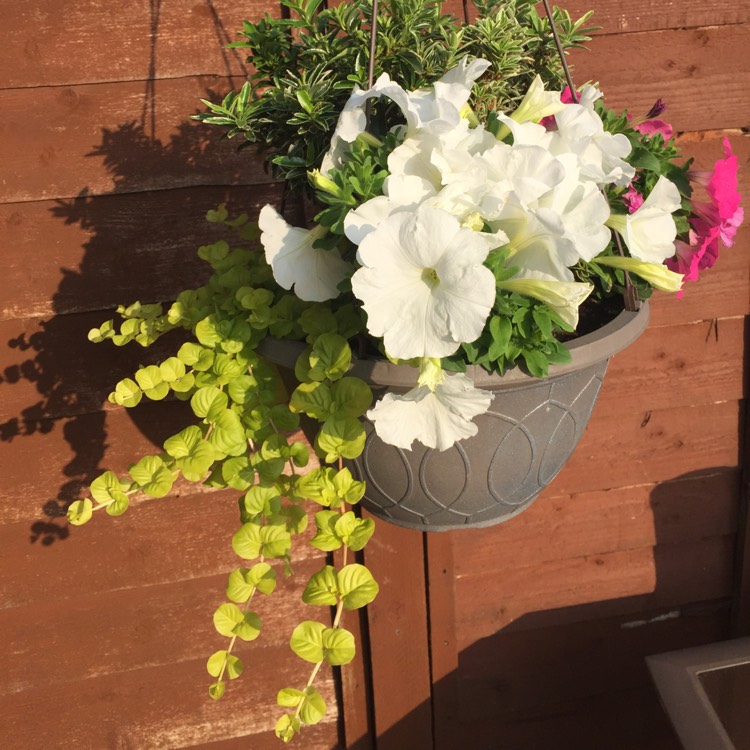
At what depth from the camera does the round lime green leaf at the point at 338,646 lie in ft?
2.58

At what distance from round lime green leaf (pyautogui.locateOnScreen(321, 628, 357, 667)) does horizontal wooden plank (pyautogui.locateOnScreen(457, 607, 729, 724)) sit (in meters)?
0.91

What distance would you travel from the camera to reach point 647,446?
156 centimetres

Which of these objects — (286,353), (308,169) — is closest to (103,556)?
(286,353)

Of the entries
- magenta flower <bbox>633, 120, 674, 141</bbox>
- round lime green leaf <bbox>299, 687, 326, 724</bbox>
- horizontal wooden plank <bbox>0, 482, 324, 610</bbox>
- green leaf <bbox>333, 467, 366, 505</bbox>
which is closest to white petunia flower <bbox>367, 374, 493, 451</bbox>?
green leaf <bbox>333, 467, 366, 505</bbox>

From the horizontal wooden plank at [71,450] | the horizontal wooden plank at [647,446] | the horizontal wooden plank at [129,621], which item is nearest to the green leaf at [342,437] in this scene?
the horizontal wooden plank at [71,450]

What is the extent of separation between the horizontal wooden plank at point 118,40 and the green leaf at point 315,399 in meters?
0.64

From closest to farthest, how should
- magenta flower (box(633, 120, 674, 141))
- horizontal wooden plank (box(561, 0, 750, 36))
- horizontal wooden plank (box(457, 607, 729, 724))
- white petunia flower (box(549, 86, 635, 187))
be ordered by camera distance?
white petunia flower (box(549, 86, 635, 187)) → magenta flower (box(633, 120, 674, 141)) → horizontal wooden plank (box(561, 0, 750, 36)) → horizontal wooden plank (box(457, 607, 729, 724))

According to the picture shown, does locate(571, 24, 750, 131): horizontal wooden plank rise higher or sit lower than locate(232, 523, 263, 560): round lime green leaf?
higher

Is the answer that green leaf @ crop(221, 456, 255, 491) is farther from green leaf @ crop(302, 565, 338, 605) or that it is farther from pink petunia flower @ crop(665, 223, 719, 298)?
pink petunia flower @ crop(665, 223, 719, 298)

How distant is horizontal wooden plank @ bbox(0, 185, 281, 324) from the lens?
120cm

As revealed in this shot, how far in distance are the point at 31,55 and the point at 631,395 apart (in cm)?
120

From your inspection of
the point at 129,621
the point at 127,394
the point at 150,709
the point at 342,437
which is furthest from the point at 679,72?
the point at 150,709

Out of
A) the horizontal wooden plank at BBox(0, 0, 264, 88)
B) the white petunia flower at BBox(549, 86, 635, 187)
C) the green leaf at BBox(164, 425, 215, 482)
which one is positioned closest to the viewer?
the white petunia flower at BBox(549, 86, 635, 187)

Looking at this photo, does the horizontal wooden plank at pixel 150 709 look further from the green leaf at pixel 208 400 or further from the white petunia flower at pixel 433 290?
the white petunia flower at pixel 433 290
